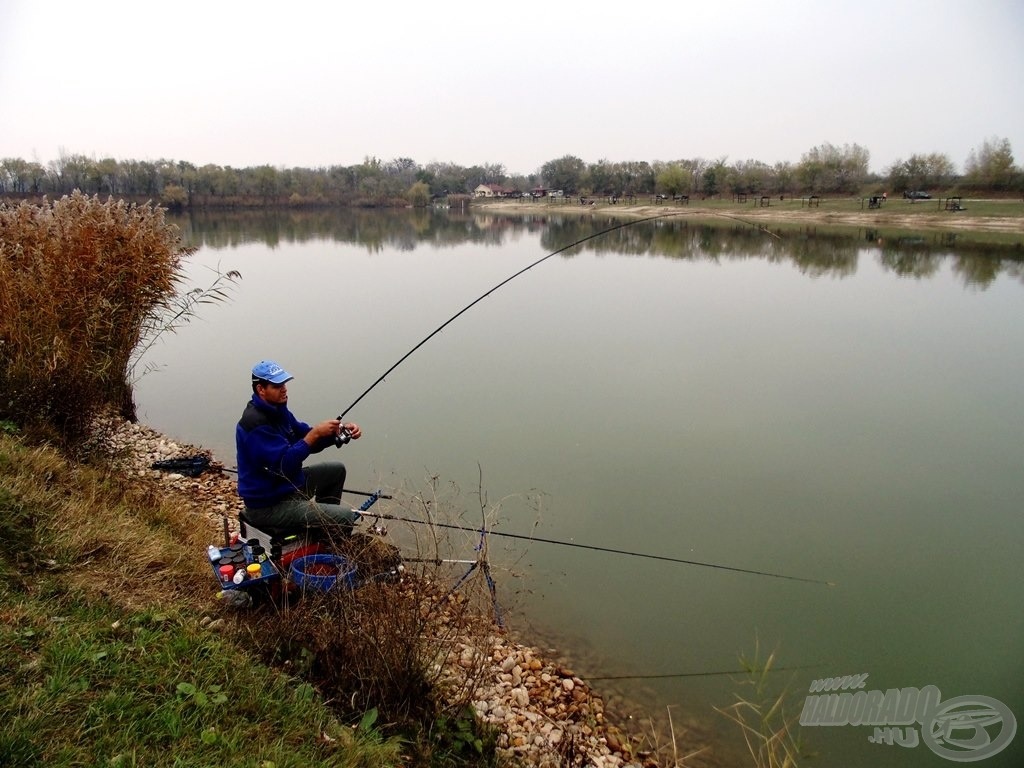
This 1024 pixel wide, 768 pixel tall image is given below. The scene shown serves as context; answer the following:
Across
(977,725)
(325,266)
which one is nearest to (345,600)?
(977,725)

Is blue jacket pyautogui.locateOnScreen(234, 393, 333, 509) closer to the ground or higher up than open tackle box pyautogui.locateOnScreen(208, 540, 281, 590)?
higher up

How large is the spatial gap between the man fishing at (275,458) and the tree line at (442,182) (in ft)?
122

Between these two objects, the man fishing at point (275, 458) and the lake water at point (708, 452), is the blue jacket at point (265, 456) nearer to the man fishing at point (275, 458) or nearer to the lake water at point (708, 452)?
the man fishing at point (275, 458)

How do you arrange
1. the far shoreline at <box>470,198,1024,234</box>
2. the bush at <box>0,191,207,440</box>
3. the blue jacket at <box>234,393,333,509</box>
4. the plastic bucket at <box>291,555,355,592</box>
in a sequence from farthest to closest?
the far shoreline at <box>470,198,1024,234</box>, the bush at <box>0,191,207,440</box>, the blue jacket at <box>234,393,333,509</box>, the plastic bucket at <box>291,555,355,592</box>

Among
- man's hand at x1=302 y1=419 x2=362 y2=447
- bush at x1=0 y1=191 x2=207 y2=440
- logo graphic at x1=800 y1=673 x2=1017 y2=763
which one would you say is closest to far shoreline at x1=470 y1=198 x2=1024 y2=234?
bush at x1=0 y1=191 x2=207 y2=440

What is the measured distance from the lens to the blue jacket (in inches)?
112

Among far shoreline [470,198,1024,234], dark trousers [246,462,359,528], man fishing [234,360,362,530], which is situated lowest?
dark trousers [246,462,359,528]

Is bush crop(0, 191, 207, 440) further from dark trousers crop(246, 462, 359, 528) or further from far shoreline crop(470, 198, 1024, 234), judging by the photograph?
far shoreline crop(470, 198, 1024, 234)

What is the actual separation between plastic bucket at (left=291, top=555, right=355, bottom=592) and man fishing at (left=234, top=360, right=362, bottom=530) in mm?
183

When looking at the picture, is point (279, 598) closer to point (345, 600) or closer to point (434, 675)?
point (345, 600)

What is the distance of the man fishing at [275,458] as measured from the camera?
2.84 m

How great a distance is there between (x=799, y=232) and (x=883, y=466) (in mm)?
28825

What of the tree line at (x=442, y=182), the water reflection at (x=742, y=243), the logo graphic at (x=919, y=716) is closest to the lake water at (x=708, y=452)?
the logo graphic at (x=919, y=716)

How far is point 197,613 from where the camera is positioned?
2.43 metres
